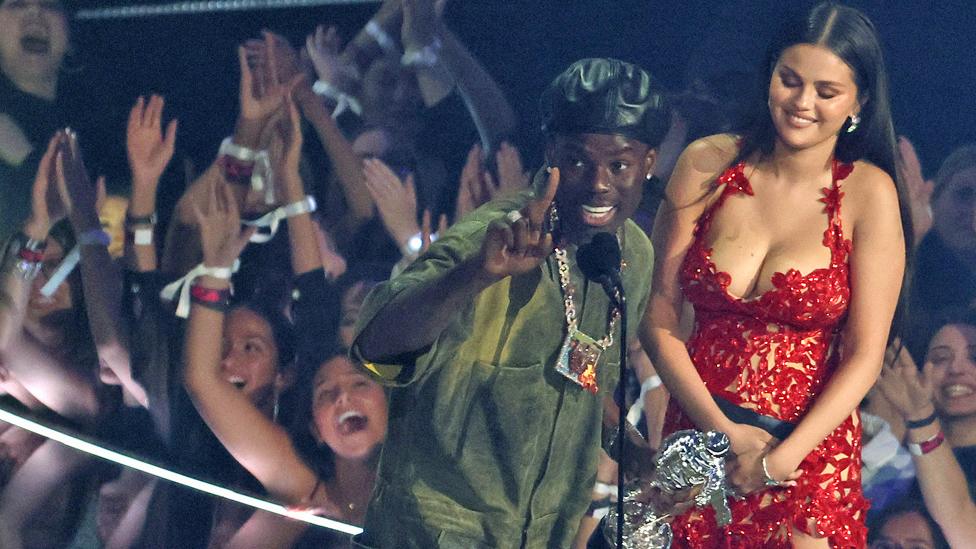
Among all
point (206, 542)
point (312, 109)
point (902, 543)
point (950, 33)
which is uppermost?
point (312, 109)

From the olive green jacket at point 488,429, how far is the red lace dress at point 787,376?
1.86ft

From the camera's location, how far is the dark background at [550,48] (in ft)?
10.3

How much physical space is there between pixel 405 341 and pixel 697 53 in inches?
69.9

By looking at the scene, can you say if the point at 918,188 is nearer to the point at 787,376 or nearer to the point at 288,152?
the point at 787,376

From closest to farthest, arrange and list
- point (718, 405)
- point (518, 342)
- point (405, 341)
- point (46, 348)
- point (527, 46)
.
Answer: point (405, 341) → point (518, 342) → point (718, 405) → point (527, 46) → point (46, 348)

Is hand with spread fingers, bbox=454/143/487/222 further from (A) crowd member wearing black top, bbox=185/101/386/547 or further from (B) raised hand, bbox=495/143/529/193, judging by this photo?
(A) crowd member wearing black top, bbox=185/101/386/547

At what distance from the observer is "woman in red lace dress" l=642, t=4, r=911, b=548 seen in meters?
2.43

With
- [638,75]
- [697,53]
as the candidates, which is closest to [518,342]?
[638,75]

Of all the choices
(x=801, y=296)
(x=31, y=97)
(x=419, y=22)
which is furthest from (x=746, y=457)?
(x=31, y=97)

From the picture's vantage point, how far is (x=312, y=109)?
3621 millimetres

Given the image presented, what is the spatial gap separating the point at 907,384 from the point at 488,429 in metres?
1.64

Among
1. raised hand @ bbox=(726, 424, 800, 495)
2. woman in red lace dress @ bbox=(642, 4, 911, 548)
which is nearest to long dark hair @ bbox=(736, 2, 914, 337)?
woman in red lace dress @ bbox=(642, 4, 911, 548)

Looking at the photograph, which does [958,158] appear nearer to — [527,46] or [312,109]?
[527,46]

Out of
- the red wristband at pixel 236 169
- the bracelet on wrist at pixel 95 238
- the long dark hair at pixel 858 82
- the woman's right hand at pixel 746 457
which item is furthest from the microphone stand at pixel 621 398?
the bracelet on wrist at pixel 95 238
